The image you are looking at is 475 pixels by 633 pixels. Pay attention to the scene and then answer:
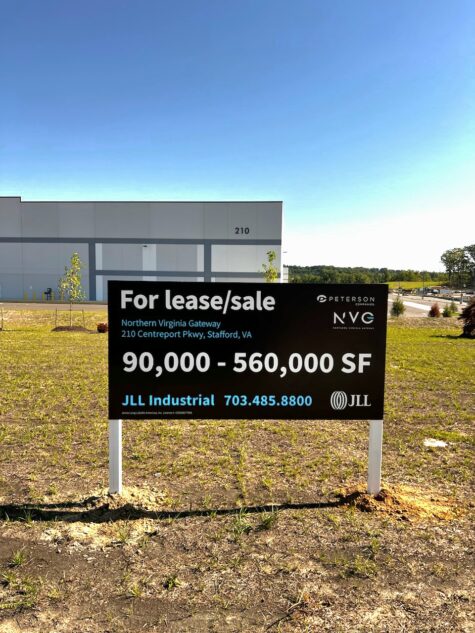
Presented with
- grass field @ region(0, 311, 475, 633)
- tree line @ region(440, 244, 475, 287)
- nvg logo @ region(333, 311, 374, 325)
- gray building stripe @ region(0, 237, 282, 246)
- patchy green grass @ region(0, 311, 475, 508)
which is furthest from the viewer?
tree line @ region(440, 244, 475, 287)

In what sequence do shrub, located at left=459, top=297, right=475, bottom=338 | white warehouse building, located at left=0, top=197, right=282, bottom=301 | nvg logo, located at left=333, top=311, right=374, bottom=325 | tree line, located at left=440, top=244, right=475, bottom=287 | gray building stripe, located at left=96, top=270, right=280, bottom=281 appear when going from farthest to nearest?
1. tree line, located at left=440, top=244, right=475, bottom=287
2. gray building stripe, located at left=96, top=270, right=280, bottom=281
3. white warehouse building, located at left=0, top=197, right=282, bottom=301
4. shrub, located at left=459, top=297, right=475, bottom=338
5. nvg logo, located at left=333, top=311, right=374, bottom=325

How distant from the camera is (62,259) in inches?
1781

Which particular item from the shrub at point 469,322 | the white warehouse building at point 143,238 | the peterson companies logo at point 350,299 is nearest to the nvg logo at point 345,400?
the peterson companies logo at point 350,299

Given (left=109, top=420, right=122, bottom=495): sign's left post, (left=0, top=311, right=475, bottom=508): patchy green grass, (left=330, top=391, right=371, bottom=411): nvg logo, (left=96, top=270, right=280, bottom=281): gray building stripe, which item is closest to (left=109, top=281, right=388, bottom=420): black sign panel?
(left=330, top=391, right=371, bottom=411): nvg logo

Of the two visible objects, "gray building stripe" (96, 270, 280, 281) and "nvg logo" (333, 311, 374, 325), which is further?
"gray building stripe" (96, 270, 280, 281)

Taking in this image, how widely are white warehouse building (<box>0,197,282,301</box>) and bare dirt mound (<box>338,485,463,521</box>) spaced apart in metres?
40.2

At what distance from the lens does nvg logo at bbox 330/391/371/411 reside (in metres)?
3.93

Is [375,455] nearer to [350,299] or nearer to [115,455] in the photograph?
[350,299]

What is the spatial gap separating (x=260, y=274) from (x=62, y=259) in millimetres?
19125

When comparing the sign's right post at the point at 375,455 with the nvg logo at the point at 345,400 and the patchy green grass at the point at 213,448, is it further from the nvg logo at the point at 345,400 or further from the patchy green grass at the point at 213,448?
the patchy green grass at the point at 213,448

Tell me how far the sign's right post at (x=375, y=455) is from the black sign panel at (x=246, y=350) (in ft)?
0.34

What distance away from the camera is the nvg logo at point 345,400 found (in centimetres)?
393

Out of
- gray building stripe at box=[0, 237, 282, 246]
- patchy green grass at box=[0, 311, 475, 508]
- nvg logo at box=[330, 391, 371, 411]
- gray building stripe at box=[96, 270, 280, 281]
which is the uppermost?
gray building stripe at box=[0, 237, 282, 246]

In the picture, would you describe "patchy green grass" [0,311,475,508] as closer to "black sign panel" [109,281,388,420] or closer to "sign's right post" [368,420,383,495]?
"sign's right post" [368,420,383,495]
